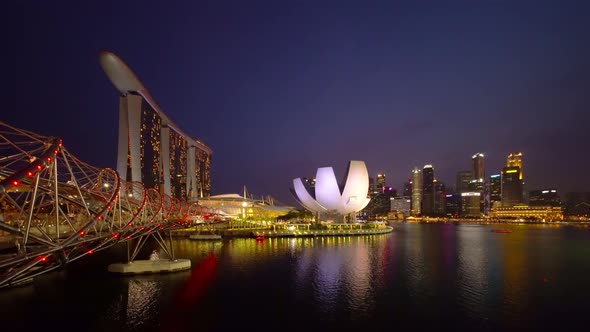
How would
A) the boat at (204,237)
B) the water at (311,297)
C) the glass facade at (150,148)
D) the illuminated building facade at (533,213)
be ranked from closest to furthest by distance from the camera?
the water at (311,297)
the boat at (204,237)
the glass facade at (150,148)
the illuminated building facade at (533,213)

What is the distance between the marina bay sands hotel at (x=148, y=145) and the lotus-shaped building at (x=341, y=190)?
24.1 m

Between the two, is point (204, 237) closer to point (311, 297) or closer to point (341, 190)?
point (341, 190)

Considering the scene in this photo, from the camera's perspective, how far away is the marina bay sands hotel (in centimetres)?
4856

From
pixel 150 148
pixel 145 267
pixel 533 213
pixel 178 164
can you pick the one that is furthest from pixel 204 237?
pixel 533 213

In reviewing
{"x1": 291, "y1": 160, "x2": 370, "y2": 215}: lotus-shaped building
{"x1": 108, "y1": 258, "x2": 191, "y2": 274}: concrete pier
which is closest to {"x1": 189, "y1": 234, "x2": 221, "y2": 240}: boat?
{"x1": 291, "y1": 160, "x2": 370, "y2": 215}: lotus-shaped building

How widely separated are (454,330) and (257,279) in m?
11.1

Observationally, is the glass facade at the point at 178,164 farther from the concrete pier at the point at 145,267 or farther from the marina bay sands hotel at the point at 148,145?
the concrete pier at the point at 145,267

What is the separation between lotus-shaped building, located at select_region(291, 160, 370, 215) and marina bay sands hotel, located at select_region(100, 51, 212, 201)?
24.1 metres

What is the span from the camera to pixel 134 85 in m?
50.1

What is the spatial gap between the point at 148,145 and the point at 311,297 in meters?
65.3

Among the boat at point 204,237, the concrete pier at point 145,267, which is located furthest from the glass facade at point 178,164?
the concrete pier at point 145,267

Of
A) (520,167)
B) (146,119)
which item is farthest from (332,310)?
(520,167)

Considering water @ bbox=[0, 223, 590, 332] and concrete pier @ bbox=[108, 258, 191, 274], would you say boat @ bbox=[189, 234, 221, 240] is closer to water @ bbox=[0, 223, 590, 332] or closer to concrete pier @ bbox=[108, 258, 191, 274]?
water @ bbox=[0, 223, 590, 332]

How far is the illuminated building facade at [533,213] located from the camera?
130125mm
